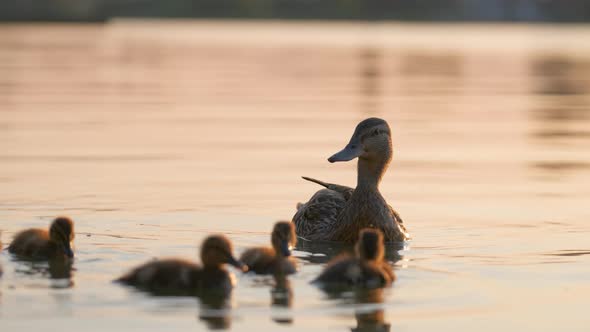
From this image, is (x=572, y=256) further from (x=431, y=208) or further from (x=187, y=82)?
(x=187, y=82)

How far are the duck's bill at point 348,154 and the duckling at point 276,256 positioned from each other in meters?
1.77

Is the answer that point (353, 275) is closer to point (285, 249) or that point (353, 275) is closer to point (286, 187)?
point (285, 249)

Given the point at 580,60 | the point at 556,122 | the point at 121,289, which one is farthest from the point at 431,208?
the point at 580,60

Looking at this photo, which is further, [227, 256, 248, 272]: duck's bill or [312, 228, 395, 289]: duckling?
[312, 228, 395, 289]: duckling

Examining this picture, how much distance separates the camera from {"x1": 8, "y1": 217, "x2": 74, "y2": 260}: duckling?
31.2 ft

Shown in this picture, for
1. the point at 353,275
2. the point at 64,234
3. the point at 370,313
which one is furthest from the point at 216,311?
the point at 64,234

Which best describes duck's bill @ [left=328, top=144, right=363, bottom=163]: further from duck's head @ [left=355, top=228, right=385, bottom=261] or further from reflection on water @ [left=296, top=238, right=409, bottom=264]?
duck's head @ [left=355, top=228, right=385, bottom=261]

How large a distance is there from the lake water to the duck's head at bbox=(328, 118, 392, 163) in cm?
64

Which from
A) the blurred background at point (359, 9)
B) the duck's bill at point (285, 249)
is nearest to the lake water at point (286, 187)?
the duck's bill at point (285, 249)

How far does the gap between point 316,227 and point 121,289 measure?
3.05 meters

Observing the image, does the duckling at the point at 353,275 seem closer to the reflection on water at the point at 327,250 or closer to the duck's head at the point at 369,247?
the duck's head at the point at 369,247

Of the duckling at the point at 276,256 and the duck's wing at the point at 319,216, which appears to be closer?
the duckling at the point at 276,256

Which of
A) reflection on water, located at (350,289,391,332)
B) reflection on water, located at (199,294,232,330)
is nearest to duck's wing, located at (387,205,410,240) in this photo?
reflection on water, located at (350,289,391,332)

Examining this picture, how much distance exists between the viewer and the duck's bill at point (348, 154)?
438 inches
